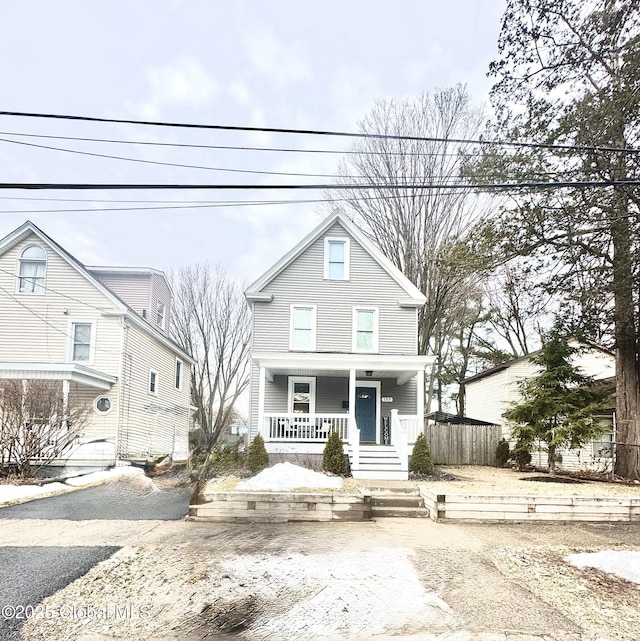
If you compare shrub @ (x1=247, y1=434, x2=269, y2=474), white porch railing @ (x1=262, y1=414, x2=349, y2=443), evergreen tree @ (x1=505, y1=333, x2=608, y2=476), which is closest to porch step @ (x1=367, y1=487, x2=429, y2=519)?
shrub @ (x1=247, y1=434, x2=269, y2=474)

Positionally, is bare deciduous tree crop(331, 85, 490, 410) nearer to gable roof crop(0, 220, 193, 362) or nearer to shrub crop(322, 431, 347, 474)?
shrub crop(322, 431, 347, 474)

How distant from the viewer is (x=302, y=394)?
15.8 meters

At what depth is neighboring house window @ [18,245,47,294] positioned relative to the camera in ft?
52.5

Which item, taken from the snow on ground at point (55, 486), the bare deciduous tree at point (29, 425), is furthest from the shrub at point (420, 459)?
the bare deciduous tree at point (29, 425)

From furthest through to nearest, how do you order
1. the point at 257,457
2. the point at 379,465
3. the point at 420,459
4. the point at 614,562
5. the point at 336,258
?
the point at 336,258 → the point at 420,459 → the point at 379,465 → the point at 257,457 → the point at 614,562

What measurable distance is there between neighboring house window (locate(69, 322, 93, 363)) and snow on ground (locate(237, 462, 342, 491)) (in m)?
7.85

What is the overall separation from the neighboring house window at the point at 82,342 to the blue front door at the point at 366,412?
27.1 feet

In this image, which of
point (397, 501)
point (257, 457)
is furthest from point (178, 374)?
point (397, 501)

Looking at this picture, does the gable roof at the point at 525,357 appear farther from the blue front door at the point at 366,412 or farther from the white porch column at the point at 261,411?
the white porch column at the point at 261,411

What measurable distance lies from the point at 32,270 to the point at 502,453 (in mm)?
16346

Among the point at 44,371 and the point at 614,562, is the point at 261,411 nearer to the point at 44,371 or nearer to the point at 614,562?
the point at 44,371

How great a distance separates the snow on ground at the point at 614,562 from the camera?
541 cm

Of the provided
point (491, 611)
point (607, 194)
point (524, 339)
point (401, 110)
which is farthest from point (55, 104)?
point (524, 339)

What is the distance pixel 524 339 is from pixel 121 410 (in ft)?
71.8
